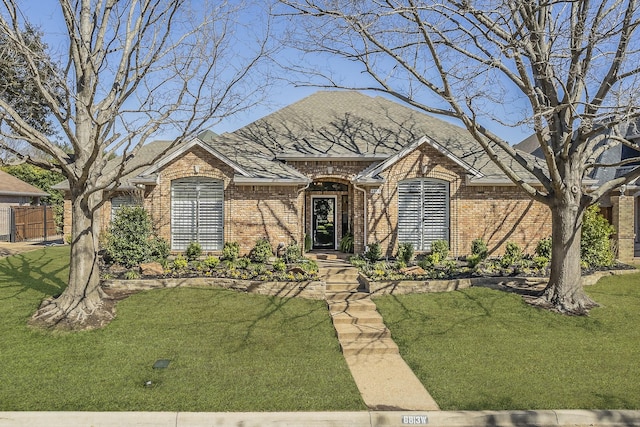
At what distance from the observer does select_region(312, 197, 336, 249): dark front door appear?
1695cm

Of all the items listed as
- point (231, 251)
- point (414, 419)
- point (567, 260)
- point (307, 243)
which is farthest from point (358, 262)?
point (414, 419)

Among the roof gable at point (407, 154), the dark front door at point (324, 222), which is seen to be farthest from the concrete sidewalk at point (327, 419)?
the dark front door at point (324, 222)

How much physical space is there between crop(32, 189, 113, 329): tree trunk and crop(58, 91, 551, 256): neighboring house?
5184mm

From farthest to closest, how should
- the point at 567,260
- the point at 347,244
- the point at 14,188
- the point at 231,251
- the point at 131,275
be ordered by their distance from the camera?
the point at 14,188
the point at 347,244
the point at 231,251
the point at 131,275
the point at 567,260

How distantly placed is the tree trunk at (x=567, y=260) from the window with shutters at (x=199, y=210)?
9821 millimetres

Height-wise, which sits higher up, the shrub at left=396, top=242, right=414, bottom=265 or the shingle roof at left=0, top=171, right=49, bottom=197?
the shingle roof at left=0, top=171, right=49, bottom=197

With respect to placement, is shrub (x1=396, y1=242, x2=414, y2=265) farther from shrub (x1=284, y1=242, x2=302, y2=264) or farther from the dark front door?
the dark front door

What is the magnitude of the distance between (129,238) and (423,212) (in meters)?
9.37

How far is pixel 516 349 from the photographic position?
26.0 feet

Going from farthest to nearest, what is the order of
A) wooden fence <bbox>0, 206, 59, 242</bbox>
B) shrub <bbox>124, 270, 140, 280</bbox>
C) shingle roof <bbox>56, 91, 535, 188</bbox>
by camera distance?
wooden fence <bbox>0, 206, 59, 242</bbox>
shingle roof <bbox>56, 91, 535, 188</bbox>
shrub <bbox>124, 270, 140, 280</bbox>

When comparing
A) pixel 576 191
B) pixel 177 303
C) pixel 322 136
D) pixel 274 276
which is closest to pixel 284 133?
pixel 322 136

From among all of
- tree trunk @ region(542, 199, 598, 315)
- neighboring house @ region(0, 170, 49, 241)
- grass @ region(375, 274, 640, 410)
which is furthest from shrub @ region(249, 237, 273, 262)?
neighboring house @ region(0, 170, 49, 241)

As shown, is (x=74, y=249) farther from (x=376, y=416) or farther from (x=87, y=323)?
(x=376, y=416)

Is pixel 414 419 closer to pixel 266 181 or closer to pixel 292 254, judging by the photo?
pixel 292 254
